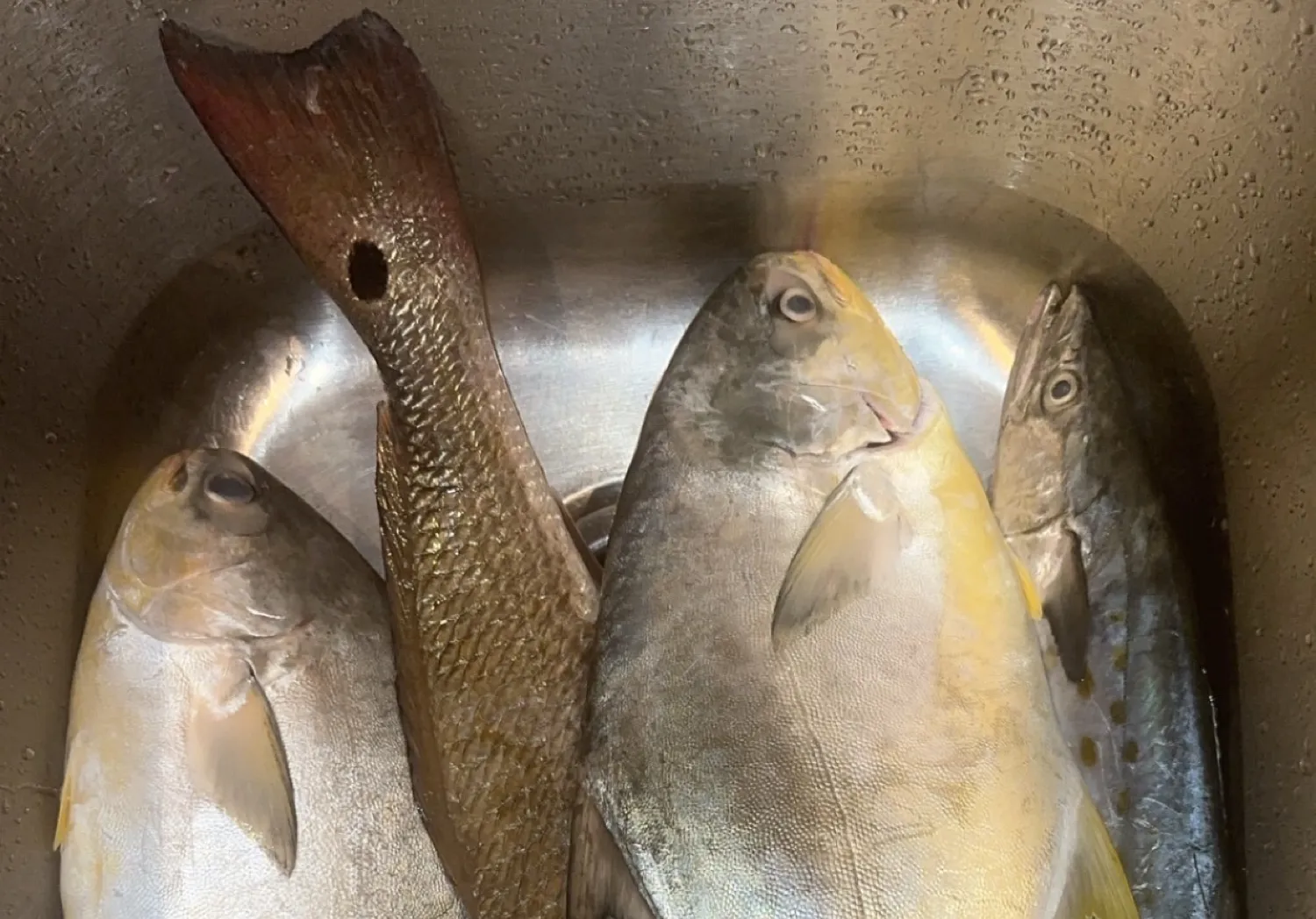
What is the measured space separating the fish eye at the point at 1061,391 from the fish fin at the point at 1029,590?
16 cm

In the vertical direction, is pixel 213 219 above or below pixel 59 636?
above

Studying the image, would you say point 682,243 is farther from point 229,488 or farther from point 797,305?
point 229,488

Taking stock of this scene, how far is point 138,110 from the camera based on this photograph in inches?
41.0

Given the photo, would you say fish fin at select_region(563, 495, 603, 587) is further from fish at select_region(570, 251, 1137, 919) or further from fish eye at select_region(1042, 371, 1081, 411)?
fish eye at select_region(1042, 371, 1081, 411)

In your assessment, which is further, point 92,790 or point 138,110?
point 138,110

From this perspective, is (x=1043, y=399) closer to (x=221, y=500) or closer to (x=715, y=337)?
(x=715, y=337)

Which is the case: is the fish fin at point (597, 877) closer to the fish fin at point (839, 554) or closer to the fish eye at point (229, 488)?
the fish fin at point (839, 554)

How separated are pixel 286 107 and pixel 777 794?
707mm

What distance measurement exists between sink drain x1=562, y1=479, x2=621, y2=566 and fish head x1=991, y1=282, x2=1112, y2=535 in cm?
40

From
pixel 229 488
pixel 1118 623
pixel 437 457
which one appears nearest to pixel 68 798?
pixel 229 488

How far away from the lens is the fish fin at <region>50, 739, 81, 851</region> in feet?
2.96

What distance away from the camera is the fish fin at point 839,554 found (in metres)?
0.79

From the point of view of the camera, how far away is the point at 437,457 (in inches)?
35.5

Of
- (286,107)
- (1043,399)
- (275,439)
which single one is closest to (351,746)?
(275,439)
